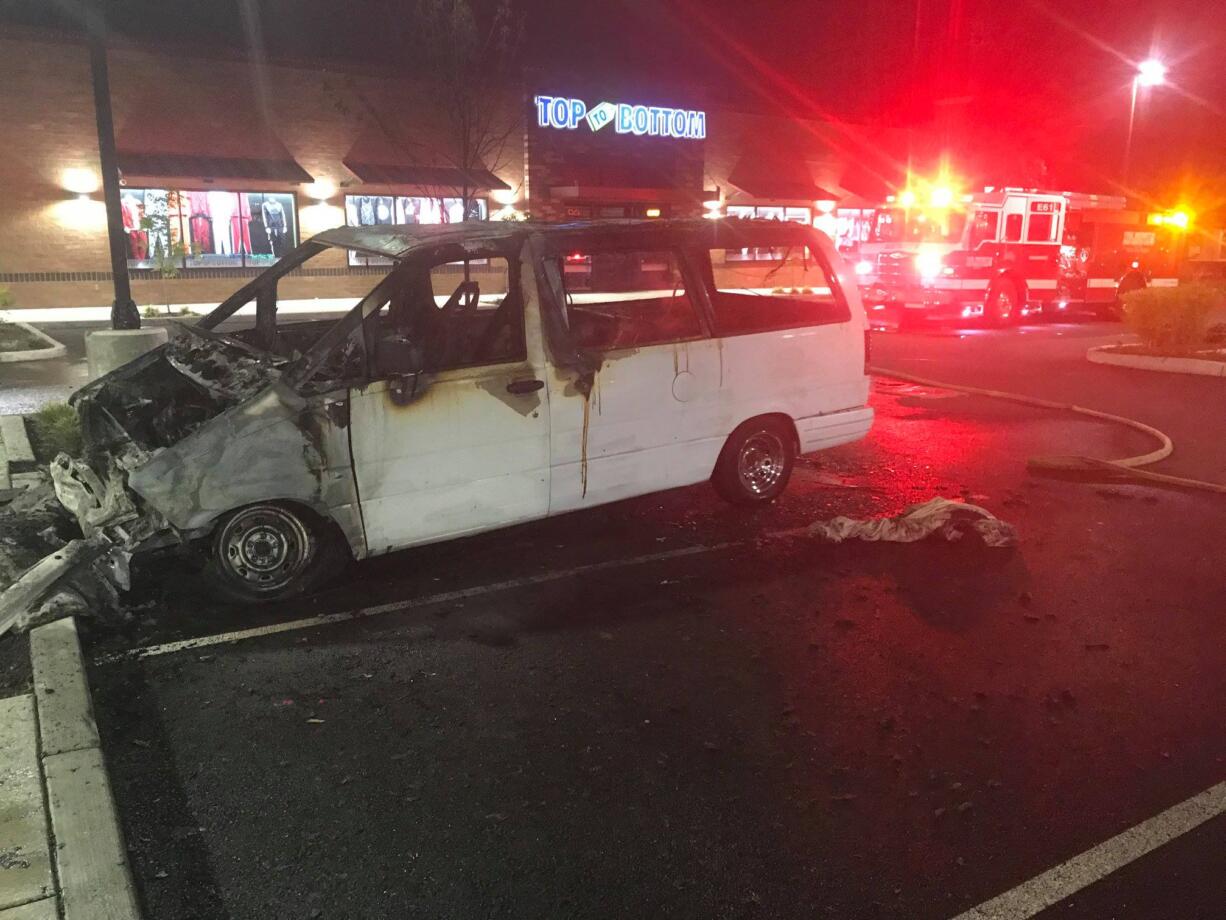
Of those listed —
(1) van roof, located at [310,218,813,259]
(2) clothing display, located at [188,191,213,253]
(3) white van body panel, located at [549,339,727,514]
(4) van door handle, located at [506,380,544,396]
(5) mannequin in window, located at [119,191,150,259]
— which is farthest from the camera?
(2) clothing display, located at [188,191,213,253]

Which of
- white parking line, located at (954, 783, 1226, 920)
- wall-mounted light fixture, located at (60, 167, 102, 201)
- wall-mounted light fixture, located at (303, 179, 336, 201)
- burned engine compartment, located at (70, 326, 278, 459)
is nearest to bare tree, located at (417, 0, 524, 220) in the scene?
wall-mounted light fixture, located at (303, 179, 336, 201)

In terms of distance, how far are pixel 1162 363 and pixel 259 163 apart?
20.1m

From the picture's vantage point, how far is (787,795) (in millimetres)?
3504

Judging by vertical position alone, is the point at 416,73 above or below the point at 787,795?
above

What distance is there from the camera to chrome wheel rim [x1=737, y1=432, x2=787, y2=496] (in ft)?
22.0

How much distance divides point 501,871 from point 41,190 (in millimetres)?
23315

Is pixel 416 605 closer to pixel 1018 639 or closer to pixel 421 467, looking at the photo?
pixel 421 467

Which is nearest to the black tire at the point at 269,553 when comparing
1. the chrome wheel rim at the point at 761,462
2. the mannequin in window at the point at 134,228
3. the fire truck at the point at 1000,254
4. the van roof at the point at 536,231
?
the van roof at the point at 536,231

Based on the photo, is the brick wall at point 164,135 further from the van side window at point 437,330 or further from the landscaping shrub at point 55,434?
the van side window at point 437,330

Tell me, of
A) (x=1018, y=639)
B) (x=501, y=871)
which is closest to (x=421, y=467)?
(x=501, y=871)

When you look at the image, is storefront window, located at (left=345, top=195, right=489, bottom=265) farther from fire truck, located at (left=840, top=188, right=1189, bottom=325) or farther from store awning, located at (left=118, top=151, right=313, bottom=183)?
fire truck, located at (left=840, top=188, right=1189, bottom=325)

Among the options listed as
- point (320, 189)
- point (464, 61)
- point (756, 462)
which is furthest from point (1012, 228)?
point (320, 189)

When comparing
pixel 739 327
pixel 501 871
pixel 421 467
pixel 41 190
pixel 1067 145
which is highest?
pixel 1067 145

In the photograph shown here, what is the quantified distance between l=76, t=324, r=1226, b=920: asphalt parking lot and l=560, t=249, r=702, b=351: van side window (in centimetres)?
137
